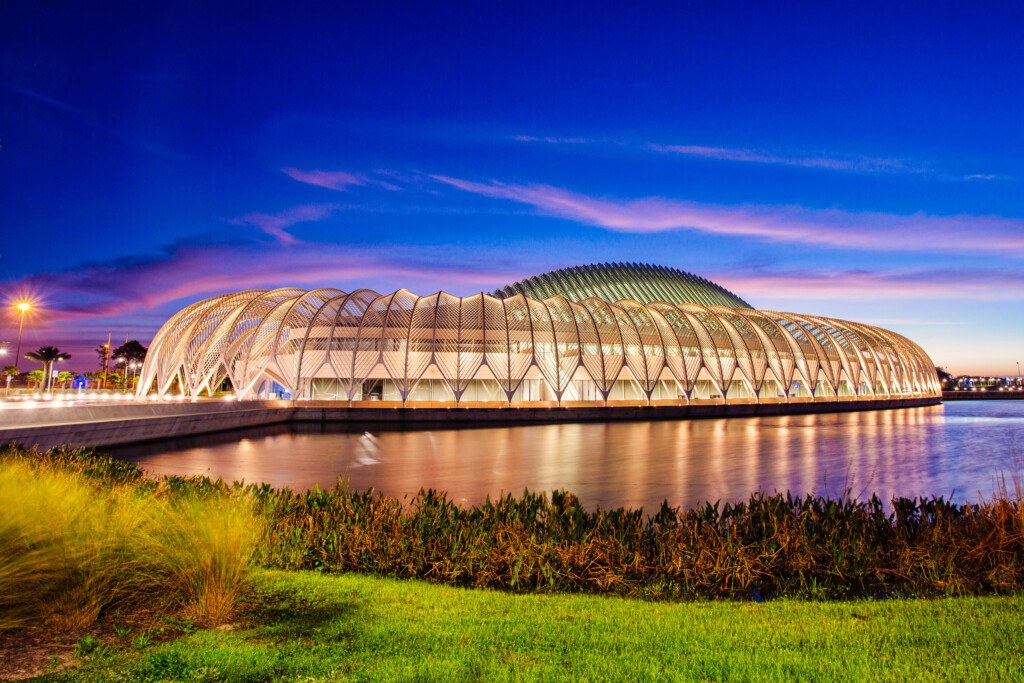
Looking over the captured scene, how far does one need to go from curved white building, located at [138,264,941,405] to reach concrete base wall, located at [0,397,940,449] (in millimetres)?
1716

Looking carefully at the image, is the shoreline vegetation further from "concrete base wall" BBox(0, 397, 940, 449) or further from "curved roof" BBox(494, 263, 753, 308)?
"curved roof" BBox(494, 263, 753, 308)

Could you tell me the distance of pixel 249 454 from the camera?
81.3 ft

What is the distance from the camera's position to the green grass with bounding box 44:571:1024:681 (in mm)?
4934

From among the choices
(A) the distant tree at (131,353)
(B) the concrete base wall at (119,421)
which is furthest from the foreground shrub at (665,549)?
(A) the distant tree at (131,353)

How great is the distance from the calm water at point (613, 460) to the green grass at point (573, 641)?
502 centimetres

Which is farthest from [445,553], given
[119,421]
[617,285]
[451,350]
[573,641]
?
[617,285]

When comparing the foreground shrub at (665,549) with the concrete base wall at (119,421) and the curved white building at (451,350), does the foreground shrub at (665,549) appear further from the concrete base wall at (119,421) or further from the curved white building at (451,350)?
the curved white building at (451,350)

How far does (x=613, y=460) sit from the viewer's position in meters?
23.5

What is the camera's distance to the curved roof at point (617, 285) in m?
71.8

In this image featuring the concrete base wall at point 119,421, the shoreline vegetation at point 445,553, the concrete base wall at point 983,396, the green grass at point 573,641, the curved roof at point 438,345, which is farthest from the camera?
the concrete base wall at point 983,396

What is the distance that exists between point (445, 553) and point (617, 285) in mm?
66907

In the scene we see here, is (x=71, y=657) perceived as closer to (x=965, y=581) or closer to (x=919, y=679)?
(x=919, y=679)

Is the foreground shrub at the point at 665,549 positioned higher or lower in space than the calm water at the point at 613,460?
higher

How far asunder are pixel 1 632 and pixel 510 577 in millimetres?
5372
